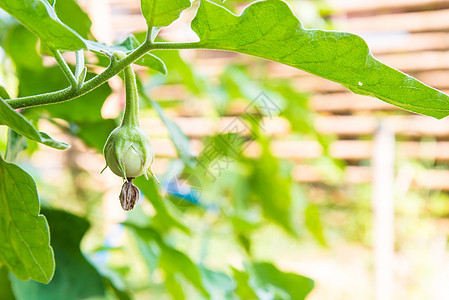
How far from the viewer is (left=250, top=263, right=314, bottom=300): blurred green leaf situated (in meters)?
0.56

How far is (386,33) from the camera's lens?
2.50 m

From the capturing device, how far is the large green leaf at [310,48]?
234 millimetres

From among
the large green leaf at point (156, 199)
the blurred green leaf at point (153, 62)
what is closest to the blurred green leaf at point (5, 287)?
the large green leaf at point (156, 199)

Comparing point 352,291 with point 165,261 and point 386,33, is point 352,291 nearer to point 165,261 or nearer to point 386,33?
point 386,33

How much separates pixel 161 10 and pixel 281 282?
0.41 meters

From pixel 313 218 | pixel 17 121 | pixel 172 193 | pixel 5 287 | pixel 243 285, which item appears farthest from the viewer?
pixel 313 218

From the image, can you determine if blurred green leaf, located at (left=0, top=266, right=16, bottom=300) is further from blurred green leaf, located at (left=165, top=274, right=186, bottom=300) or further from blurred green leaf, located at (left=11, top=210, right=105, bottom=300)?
blurred green leaf, located at (left=165, top=274, right=186, bottom=300)

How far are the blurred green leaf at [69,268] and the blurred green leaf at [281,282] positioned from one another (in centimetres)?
19

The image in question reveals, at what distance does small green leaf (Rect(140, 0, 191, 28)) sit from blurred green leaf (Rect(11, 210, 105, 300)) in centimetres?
25

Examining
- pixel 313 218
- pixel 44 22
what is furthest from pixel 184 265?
pixel 313 218

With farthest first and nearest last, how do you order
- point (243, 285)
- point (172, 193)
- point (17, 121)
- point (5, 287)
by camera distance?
point (172, 193) → point (243, 285) → point (5, 287) → point (17, 121)

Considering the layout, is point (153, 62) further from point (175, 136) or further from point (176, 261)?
point (176, 261)

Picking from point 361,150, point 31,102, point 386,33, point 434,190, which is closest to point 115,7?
point 386,33

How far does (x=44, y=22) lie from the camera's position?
0.22m
